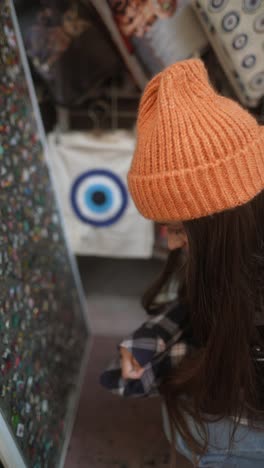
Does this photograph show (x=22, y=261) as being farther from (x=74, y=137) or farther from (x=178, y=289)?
(x=74, y=137)

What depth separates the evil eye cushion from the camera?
2.64 ft

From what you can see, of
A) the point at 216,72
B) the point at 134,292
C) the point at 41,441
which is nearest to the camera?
the point at 41,441

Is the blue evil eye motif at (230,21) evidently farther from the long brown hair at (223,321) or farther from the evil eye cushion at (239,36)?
the long brown hair at (223,321)

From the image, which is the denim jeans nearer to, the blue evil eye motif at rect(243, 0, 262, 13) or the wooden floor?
the wooden floor

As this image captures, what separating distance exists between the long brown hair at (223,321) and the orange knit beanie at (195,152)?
0.13 ft

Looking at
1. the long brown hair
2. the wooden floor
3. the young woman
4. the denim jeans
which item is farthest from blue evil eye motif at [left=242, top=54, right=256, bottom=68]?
the wooden floor

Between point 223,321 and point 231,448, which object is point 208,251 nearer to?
point 223,321

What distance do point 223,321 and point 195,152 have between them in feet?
0.90

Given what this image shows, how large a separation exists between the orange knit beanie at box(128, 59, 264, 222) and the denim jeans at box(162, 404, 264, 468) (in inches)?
16.3

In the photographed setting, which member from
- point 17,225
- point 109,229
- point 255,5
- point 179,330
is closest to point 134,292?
point 109,229

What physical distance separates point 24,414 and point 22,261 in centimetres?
27

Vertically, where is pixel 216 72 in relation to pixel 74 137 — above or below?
above

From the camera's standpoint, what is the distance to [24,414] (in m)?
0.70

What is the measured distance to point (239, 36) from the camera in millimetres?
830
